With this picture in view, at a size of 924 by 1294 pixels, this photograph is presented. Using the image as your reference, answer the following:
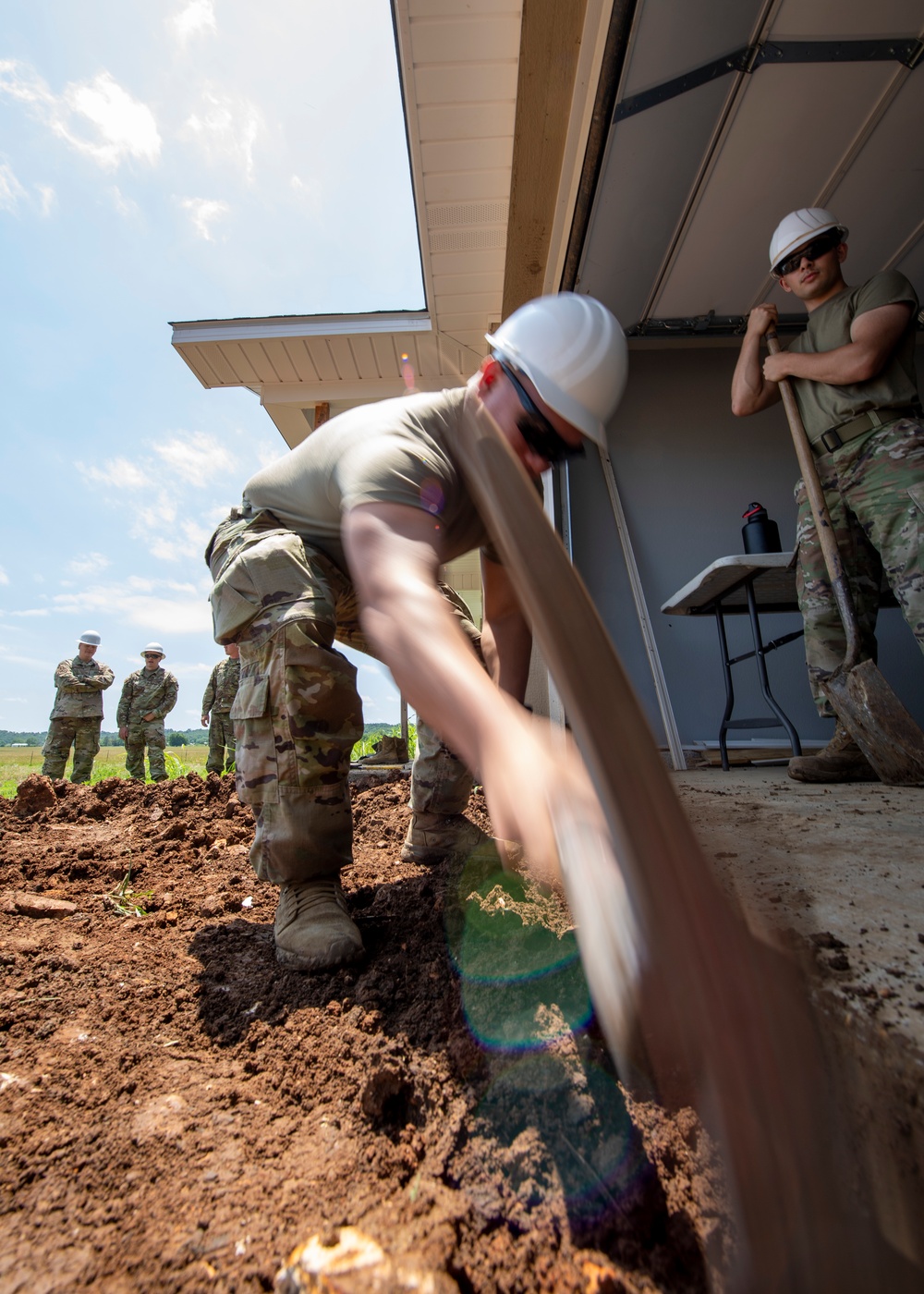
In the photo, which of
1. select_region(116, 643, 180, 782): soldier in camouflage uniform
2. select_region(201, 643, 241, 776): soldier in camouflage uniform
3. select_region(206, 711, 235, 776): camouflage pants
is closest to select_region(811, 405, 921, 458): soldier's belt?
select_region(201, 643, 241, 776): soldier in camouflage uniform

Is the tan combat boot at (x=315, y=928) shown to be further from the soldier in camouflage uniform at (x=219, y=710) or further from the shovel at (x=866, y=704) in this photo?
the soldier in camouflage uniform at (x=219, y=710)

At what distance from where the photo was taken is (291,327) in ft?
15.2

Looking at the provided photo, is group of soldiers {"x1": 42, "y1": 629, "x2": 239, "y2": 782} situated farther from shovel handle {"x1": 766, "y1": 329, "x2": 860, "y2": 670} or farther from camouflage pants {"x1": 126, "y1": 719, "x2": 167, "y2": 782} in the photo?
shovel handle {"x1": 766, "y1": 329, "x2": 860, "y2": 670}

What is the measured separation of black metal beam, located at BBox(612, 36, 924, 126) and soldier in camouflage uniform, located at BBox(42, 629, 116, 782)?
359 inches

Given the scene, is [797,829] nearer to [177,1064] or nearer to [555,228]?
[177,1064]

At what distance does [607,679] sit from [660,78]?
112 inches

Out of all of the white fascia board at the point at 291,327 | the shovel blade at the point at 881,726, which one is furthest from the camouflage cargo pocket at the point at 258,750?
the white fascia board at the point at 291,327

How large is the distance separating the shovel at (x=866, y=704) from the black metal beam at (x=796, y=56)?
5.45ft

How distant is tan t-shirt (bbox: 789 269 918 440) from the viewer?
2.21m

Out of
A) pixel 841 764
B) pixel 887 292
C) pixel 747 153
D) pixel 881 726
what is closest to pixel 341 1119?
pixel 881 726

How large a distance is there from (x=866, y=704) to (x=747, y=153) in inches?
98.2

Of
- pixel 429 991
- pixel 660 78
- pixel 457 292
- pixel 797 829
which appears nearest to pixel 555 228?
pixel 660 78

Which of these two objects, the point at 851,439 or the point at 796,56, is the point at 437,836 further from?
the point at 796,56

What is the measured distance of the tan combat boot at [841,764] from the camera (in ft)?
7.39
